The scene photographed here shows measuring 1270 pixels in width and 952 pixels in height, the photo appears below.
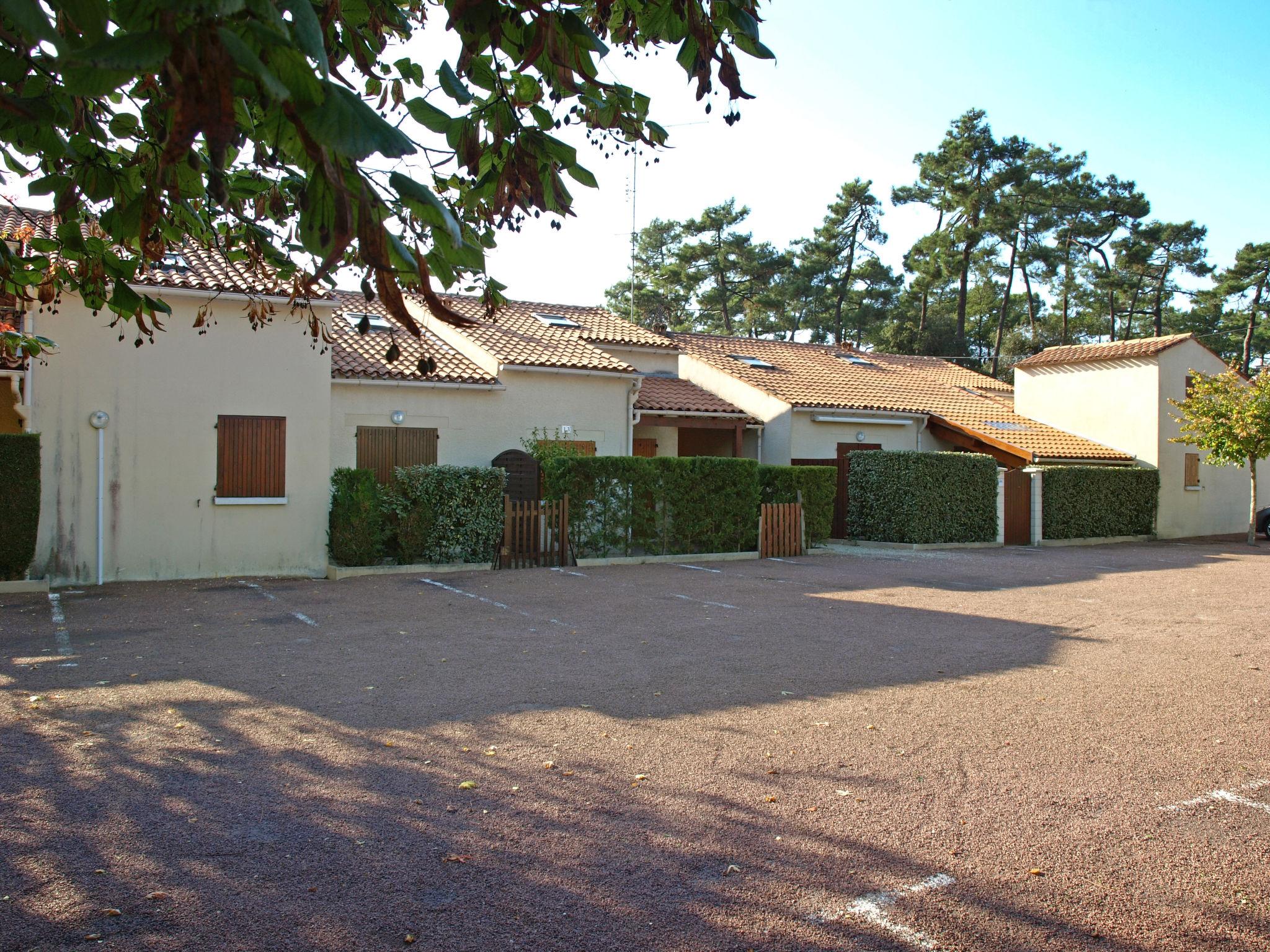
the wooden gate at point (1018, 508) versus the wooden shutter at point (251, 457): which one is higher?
the wooden shutter at point (251, 457)

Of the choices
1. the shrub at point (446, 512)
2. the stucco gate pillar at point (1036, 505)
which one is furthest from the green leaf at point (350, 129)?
the stucco gate pillar at point (1036, 505)

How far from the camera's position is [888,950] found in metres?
3.27

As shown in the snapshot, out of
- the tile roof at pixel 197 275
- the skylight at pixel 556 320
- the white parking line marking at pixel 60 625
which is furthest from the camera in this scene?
the skylight at pixel 556 320

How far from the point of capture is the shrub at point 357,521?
1433 cm

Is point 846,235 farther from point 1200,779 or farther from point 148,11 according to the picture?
point 148,11

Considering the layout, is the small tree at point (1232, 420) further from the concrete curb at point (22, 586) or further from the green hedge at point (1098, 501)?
the concrete curb at point (22, 586)

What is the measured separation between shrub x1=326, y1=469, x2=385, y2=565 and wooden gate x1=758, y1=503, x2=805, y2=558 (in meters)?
7.28

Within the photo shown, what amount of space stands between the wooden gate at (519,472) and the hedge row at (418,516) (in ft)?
6.10

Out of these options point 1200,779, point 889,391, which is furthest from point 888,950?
point 889,391

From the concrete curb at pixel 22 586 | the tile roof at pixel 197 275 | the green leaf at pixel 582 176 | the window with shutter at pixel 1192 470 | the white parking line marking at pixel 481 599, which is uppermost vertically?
the tile roof at pixel 197 275

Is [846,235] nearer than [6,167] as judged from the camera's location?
No

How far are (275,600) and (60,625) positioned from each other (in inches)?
99.4

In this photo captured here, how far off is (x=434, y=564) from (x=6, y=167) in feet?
35.4

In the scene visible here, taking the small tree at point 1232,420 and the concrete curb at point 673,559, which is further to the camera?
the small tree at point 1232,420
